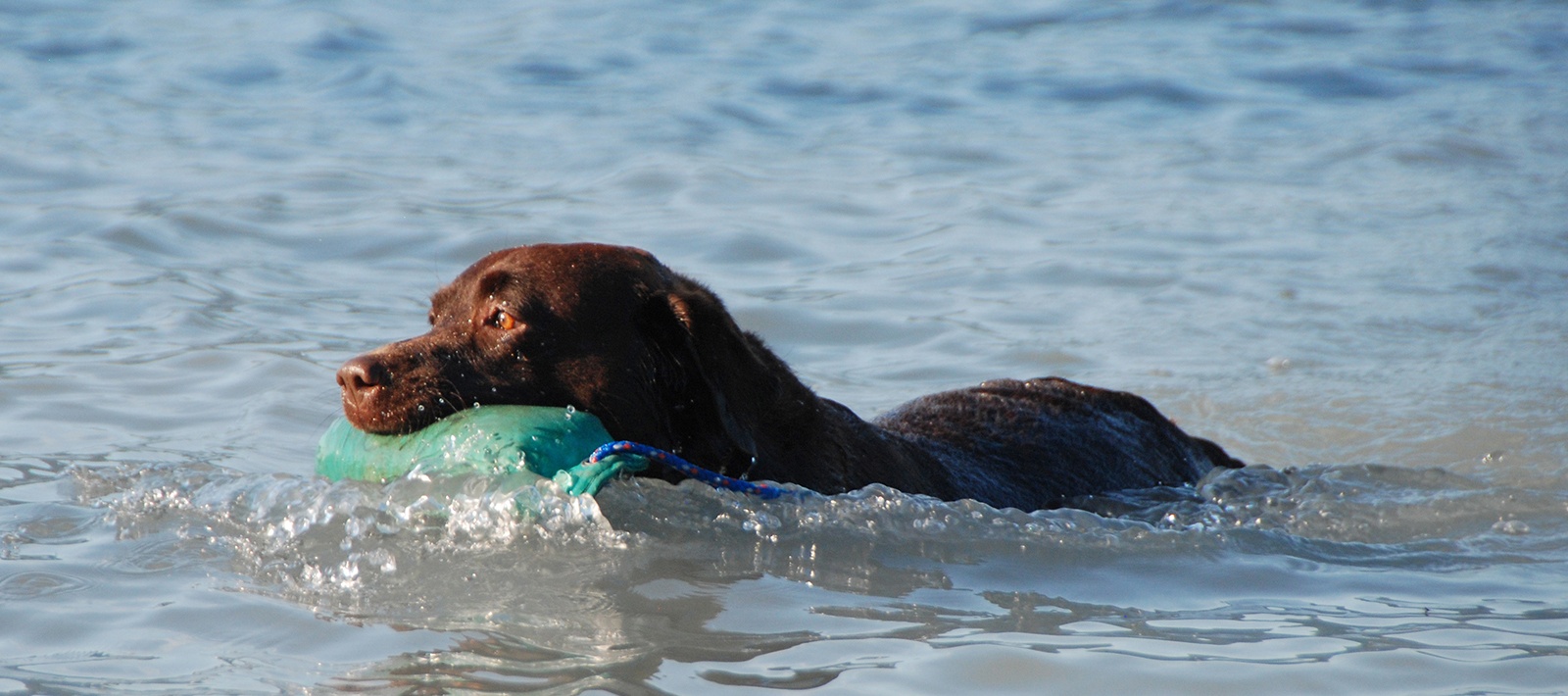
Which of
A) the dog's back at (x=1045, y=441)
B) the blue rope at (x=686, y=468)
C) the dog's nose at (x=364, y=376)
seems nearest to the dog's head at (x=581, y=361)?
the dog's nose at (x=364, y=376)

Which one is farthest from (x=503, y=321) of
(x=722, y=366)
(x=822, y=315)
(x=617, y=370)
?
(x=822, y=315)

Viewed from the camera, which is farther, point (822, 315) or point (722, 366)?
point (822, 315)

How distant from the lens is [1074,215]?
11.6m

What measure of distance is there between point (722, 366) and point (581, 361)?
413 mm

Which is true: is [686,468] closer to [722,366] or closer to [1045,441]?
[722,366]

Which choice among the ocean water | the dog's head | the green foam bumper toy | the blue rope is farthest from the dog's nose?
the blue rope

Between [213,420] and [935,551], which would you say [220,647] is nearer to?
[935,551]

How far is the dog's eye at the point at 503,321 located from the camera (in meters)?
4.75

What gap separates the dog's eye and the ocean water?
0.54 metres

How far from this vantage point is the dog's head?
4.69 m

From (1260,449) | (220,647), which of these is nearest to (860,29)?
(1260,449)

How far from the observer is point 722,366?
4.83 m

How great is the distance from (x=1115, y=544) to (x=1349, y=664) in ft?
3.61

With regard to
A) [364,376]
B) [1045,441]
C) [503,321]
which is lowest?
[1045,441]
